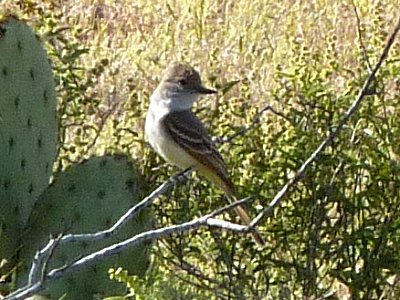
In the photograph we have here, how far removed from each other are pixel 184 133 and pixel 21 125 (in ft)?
3.41

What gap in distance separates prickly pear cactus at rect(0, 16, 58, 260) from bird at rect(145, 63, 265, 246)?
32.8 inches

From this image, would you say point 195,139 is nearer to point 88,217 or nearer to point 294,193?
point 294,193

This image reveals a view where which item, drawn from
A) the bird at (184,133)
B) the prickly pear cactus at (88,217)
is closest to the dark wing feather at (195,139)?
the bird at (184,133)

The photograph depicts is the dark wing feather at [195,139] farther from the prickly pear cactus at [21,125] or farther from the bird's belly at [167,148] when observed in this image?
the prickly pear cactus at [21,125]

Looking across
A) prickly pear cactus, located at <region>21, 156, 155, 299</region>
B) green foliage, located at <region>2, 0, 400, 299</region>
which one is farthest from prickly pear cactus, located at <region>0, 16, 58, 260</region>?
green foliage, located at <region>2, 0, 400, 299</region>

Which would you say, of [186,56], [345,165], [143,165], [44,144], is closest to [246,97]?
[143,165]

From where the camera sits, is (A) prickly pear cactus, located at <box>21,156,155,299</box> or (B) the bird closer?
(A) prickly pear cactus, located at <box>21,156,155,299</box>

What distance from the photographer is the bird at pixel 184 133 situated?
4.92 metres

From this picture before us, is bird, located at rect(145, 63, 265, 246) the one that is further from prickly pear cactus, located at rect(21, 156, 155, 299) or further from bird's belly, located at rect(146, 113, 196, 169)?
A: prickly pear cactus, located at rect(21, 156, 155, 299)

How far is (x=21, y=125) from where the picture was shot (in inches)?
163

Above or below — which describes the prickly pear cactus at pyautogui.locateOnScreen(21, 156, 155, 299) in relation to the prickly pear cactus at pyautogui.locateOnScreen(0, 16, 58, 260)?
below

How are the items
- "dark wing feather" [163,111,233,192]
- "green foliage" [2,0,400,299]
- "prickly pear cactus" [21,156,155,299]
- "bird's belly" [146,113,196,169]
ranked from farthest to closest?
1. "bird's belly" [146,113,196,169]
2. "dark wing feather" [163,111,233,192]
3. "green foliage" [2,0,400,299]
4. "prickly pear cactus" [21,156,155,299]

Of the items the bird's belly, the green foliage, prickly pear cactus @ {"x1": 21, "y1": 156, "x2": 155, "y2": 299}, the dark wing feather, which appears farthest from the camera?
the bird's belly

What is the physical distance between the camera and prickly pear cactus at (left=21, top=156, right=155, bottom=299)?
13.0 feet
